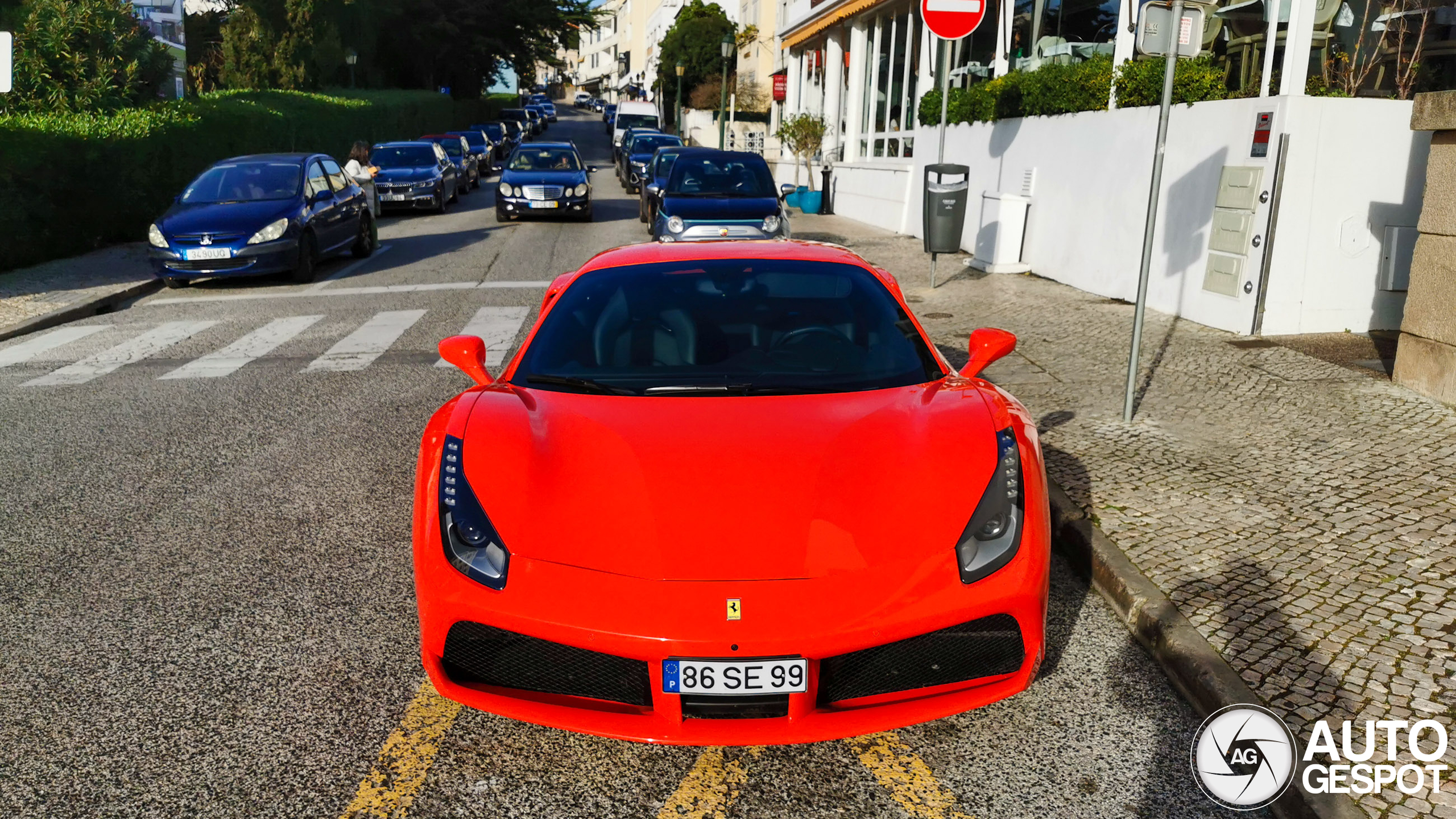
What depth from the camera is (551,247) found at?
17828 millimetres

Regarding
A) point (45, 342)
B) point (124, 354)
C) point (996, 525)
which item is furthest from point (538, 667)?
point (45, 342)

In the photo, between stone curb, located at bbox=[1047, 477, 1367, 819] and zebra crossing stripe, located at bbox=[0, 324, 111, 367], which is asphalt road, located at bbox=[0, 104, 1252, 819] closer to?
stone curb, located at bbox=[1047, 477, 1367, 819]

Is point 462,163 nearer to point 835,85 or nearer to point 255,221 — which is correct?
point 835,85

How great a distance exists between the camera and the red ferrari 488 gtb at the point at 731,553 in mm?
2928

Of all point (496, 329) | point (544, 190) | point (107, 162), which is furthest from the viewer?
point (544, 190)

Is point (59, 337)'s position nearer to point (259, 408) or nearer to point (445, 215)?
A: point (259, 408)

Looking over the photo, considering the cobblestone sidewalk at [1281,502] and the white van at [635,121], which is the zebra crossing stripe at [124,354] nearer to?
the cobblestone sidewalk at [1281,502]

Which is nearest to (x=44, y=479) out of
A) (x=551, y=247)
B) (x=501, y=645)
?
(x=501, y=645)

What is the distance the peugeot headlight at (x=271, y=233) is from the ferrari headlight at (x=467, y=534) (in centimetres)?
1126

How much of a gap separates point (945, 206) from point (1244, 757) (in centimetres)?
978

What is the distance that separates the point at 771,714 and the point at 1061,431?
4.08m

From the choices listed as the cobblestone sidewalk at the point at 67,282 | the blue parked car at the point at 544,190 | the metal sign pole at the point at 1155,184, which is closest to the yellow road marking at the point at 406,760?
the metal sign pole at the point at 1155,184

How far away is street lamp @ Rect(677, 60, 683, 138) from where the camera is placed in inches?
2389

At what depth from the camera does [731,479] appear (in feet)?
10.9
